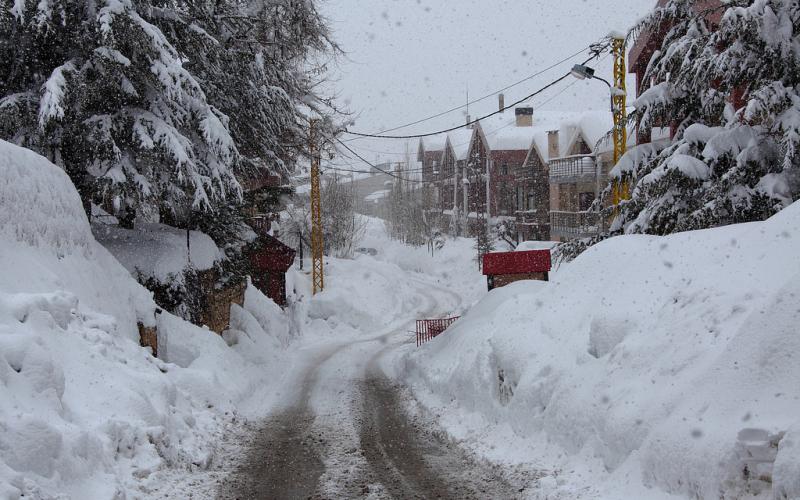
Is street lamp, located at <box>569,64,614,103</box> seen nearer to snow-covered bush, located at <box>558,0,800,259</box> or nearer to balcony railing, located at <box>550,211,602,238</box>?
snow-covered bush, located at <box>558,0,800,259</box>

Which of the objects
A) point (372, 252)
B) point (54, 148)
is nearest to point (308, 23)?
point (54, 148)

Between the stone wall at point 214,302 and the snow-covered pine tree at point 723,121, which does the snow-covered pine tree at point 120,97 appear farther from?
the snow-covered pine tree at point 723,121

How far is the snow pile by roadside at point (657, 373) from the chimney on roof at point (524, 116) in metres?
47.5

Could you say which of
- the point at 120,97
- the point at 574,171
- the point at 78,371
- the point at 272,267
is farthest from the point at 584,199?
the point at 78,371

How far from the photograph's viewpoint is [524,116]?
58.0m

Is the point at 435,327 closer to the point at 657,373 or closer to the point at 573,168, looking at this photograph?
the point at 657,373

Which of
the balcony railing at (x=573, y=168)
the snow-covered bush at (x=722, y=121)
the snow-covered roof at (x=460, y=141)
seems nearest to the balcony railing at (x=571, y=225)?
the balcony railing at (x=573, y=168)

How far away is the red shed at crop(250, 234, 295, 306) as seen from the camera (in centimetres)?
2706

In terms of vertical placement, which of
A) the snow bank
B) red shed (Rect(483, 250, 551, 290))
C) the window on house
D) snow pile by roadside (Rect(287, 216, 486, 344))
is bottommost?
snow pile by roadside (Rect(287, 216, 486, 344))

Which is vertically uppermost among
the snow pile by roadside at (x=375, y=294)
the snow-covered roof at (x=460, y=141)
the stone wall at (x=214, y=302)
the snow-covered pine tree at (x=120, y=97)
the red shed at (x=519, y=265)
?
the snow-covered roof at (x=460, y=141)

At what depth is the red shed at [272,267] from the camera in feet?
88.8

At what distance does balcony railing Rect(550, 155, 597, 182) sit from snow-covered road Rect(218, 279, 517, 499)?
27.0 meters

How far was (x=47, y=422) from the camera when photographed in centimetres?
652

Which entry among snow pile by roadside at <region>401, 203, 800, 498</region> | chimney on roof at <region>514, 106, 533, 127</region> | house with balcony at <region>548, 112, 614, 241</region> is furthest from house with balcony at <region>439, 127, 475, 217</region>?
snow pile by roadside at <region>401, 203, 800, 498</region>
